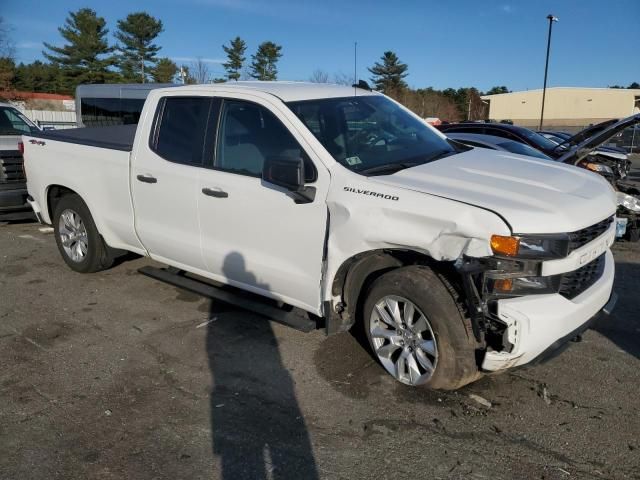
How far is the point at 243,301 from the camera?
15.0 ft

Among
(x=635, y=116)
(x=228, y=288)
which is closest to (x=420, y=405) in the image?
(x=228, y=288)

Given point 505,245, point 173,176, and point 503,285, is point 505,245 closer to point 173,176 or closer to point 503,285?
point 503,285

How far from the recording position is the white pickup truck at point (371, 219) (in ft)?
10.4

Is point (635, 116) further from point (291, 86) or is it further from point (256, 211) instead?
point (256, 211)

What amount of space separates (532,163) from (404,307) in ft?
5.19

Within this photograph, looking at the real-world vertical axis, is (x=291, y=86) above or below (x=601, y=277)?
above

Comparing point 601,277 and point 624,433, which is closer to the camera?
point 624,433

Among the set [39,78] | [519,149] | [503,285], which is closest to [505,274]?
[503,285]

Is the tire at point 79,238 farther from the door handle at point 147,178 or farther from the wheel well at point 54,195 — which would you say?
the door handle at point 147,178

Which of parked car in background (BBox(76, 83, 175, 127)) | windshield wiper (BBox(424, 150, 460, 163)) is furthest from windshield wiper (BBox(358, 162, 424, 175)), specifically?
parked car in background (BBox(76, 83, 175, 127))

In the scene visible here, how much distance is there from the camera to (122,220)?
17.5 ft

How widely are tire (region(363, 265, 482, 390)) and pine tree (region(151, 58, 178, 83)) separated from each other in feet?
175

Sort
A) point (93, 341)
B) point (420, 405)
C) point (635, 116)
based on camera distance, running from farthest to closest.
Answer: point (635, 116), point (93, 341), point (420, 405)

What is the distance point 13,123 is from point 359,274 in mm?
8211
